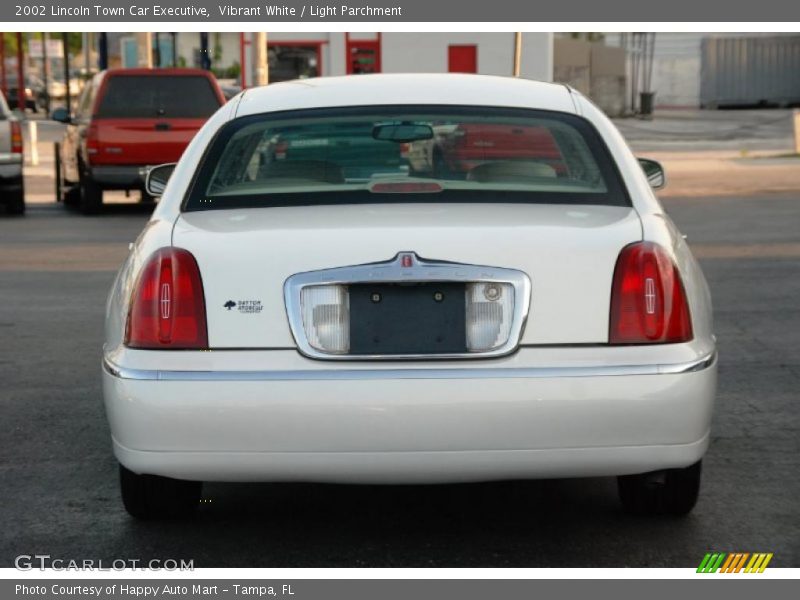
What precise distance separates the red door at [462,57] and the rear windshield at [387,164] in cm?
3882

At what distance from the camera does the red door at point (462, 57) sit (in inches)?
1752

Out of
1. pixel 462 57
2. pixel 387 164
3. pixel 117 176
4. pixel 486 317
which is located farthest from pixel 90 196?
pixel 462 57

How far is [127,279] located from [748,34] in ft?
167

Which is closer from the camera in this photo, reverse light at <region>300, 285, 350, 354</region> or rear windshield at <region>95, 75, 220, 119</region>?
reverse light at <region>300, 285, 350, 354</region>

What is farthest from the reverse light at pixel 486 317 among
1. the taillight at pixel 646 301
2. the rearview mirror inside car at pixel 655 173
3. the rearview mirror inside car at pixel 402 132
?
the rearview mirror inside car at pixel 655 173

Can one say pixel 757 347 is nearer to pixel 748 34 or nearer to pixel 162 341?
pixel 162 341

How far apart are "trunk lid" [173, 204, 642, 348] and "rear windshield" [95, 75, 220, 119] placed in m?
14.6

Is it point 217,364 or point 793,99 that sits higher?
point 217,364

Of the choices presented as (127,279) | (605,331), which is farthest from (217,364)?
(605,331)

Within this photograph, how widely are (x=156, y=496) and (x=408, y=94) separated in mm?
1658

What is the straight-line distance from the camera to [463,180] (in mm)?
5348

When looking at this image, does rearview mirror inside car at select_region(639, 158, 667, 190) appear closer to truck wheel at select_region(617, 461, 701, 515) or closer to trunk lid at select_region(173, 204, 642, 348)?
truck wheel at select_region(617, 461, 701, 515)

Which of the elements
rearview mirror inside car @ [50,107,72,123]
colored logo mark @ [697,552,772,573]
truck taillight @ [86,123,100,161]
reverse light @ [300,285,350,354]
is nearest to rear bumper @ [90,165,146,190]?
truck taillight @ [86,123,100,161]

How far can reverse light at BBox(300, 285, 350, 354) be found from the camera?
178 inches
